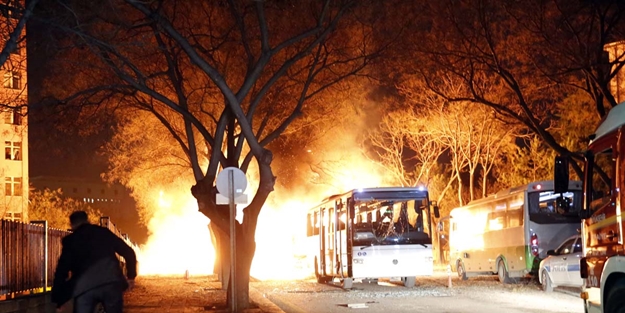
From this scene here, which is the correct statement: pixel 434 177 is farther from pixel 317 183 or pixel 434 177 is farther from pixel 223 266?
pixel 223 266

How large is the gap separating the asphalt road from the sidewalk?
865mm

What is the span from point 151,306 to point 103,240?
12068 millimetres

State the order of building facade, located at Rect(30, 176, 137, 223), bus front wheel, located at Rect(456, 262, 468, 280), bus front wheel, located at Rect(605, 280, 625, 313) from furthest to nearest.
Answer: building facade, located at Rect(30, 176, 137, 223) < bus front wheel, located at Rect(456, 262, 468, 280) < bus front wheel, located at Rect(605, 280, 625, 313)

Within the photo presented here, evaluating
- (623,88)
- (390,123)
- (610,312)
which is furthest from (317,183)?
(610,312)

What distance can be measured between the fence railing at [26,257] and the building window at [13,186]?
45.4 m

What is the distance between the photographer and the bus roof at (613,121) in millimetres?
10141

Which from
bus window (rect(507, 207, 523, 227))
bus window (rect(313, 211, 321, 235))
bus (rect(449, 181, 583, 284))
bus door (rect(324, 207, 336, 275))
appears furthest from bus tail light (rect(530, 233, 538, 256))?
bus window (rect(313, 211, 321, 235))

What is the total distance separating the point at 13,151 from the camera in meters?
63.3

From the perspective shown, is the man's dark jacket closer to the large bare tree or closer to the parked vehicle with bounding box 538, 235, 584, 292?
the large bare tree

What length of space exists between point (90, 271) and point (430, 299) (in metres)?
13.6

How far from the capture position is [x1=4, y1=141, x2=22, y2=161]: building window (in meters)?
62.4

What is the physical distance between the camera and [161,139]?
35.3 m

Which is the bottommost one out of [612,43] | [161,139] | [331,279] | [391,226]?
[331,279]

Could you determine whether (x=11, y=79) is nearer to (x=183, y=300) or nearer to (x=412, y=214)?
(x=183, y=300)
